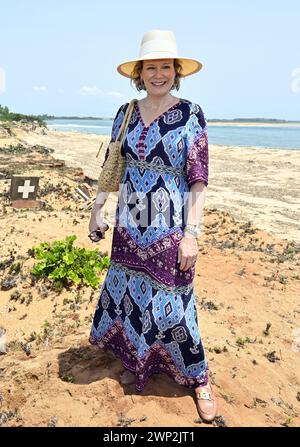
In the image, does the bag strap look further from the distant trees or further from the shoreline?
the distant trees

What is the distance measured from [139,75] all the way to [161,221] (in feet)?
3.54

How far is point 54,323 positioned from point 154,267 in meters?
2.82

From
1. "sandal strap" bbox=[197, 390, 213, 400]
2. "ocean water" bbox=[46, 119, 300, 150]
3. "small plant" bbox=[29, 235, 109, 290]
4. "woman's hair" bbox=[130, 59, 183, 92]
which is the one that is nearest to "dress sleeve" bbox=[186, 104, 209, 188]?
"woman's hair" bbox=[130, 59, 183, 92]

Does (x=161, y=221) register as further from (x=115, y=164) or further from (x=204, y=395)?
(x=204, y=395)

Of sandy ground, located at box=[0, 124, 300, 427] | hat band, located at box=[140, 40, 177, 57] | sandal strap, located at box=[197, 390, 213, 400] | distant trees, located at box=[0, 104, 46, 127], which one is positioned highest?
hat band, located at box=[140, 40, 177, 57]

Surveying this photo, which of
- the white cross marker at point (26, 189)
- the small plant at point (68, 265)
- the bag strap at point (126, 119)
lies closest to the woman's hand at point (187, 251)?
the bag strap at point (126, 119)

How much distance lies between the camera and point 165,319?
316 cm

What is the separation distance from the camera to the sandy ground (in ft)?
11.3

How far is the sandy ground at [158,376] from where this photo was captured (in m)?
3.45

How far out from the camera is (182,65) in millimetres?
3158

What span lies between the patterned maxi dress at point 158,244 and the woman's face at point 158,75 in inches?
6.1

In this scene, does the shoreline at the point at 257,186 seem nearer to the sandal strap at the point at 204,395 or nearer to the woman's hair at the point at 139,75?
the sandal strap at the point at 204,395
